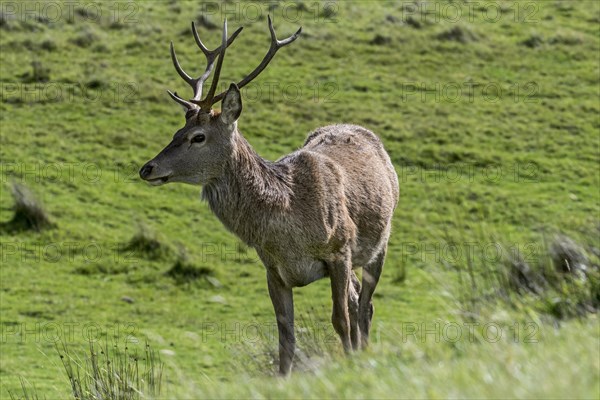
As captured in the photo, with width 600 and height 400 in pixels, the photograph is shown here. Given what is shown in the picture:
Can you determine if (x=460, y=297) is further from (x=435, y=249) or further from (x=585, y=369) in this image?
(x=435, y=249)

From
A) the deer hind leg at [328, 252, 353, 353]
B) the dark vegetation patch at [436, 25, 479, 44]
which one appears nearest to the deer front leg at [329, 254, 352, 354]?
the deer hind leg at [328, 252, 353, 353]

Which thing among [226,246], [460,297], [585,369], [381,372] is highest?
[585,369]

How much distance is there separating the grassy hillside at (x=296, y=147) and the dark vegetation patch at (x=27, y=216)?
0.14 m

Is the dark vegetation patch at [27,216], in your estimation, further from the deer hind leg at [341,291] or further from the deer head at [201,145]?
the deer hind leg at [341,291]

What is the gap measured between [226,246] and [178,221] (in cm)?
122

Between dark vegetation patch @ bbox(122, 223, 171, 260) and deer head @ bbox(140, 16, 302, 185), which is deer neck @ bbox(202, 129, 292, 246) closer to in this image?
deer head @ bbox(140, 16, 302, 185)

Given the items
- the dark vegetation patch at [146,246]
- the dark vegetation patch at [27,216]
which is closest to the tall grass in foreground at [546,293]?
the dark vegetation patch at [146,246]

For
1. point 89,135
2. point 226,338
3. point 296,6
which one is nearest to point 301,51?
point 296,6

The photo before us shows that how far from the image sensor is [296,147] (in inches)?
978

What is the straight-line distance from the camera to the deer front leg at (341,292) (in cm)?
938

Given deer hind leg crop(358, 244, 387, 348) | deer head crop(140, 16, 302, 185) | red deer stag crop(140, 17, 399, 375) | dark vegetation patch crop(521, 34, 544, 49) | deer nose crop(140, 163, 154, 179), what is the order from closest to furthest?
deer nose crop(140, 163, 154, 179), deer head crop(140, 16, 302, 185), red deer stag crop(140, 17, 399, 375), deer hind leg crop(358, 244, 387, 348), dark vegetation patch crop(521, 34, 544, 49)

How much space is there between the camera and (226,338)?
15875 mm

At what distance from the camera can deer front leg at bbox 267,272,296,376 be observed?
30.7ft

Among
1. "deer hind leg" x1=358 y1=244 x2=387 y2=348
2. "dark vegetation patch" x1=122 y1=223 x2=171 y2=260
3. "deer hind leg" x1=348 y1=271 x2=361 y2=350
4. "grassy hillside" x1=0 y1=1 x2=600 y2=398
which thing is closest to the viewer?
"grassy hillside" x1=0 y1=1 x2=600 y2=398
